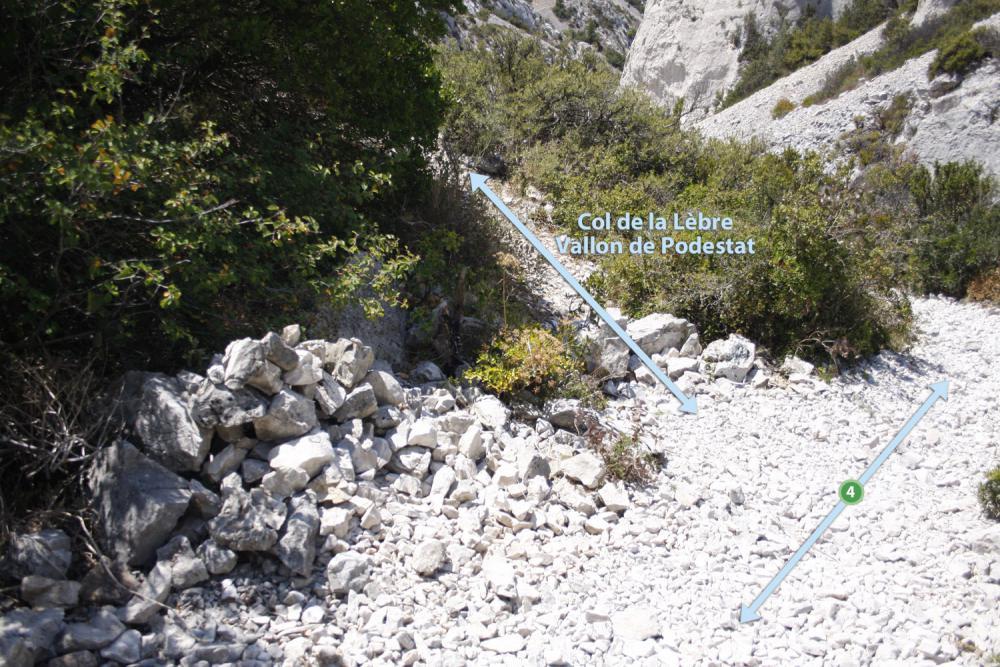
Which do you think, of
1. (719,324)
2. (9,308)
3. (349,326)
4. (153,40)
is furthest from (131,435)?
(719,324)

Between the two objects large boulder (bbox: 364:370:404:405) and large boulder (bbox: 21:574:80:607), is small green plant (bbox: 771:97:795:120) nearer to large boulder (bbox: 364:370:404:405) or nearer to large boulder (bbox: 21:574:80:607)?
large boulder (bbox: 364:370:404:405)

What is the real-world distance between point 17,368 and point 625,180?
28.8 feet

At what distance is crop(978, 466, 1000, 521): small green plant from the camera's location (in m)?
4.84

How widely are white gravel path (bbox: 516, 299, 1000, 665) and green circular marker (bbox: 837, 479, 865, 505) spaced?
0.22ft

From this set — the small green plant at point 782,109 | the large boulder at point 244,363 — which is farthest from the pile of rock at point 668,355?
the small green plant at point 782,109

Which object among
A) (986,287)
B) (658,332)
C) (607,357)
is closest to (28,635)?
(607,357)

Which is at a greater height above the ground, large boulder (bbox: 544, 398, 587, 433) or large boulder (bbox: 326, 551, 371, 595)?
large boulder (bbox: 544, 398, 587, 433)

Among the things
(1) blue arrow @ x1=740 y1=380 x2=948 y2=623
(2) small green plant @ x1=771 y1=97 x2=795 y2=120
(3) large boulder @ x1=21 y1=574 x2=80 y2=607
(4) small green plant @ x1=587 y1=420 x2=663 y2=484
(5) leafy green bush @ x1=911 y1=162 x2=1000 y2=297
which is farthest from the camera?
(2) small green plant @ x1=771 y1=97 x2=795 y2=120

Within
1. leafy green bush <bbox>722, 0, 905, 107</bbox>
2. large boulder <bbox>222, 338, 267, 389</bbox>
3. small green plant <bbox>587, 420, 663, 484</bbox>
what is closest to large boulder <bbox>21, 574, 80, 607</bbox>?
large boulder <bbox>222, 338, 267, 389</bbox>

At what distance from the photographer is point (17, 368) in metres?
3.41

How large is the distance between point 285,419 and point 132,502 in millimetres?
906

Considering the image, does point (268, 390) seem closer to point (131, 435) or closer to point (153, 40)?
point (131, 435)

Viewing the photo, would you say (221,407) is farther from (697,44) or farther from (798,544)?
(697,44)

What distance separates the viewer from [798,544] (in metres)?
4.61
